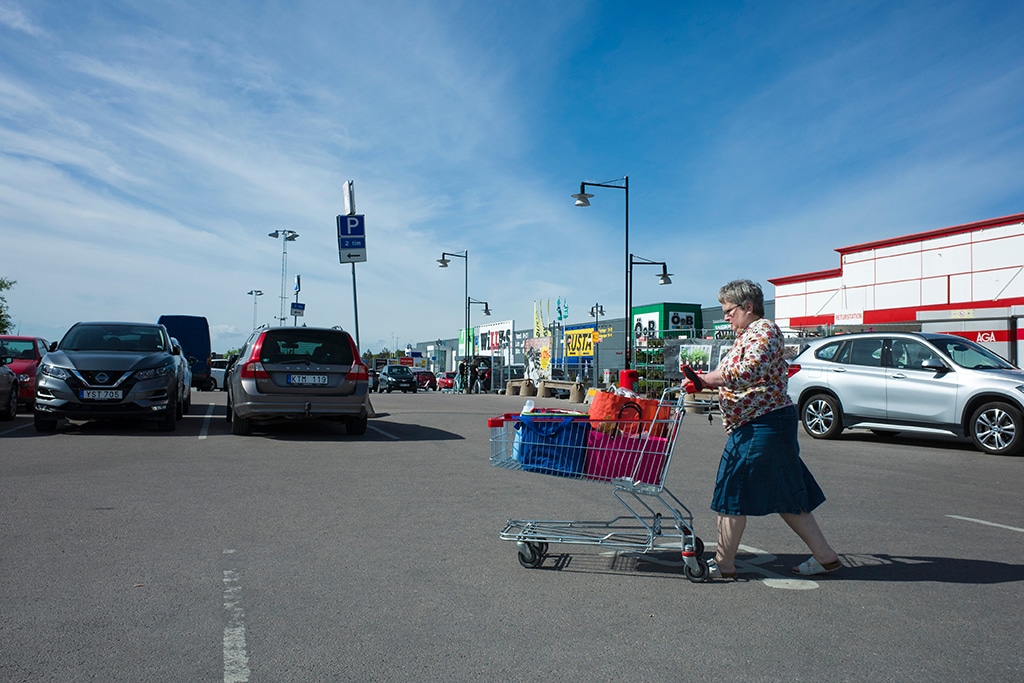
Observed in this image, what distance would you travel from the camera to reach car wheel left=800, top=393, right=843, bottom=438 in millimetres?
13094

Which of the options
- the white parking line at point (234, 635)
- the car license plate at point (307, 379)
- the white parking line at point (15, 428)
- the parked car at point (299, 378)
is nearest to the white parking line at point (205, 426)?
the parked car at point (299, 378)

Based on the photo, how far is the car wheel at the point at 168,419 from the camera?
1214 centimetres

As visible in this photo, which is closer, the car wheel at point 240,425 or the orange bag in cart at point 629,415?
the orange bag in cart at point 629,415

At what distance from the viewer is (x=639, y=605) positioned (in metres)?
4.27

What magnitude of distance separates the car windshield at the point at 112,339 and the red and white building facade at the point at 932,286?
17.1 meters

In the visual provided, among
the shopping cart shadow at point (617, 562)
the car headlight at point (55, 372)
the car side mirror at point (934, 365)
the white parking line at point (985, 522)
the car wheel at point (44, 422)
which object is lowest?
the white parking line at point (985, 522)

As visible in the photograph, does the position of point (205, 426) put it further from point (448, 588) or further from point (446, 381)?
point (446, 381)

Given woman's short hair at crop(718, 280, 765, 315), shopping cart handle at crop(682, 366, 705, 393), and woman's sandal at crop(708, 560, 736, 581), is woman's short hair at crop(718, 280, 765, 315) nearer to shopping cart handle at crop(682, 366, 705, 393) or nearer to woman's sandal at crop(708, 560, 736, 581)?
shopping cart handle at crop(682, 366, 705, 393)

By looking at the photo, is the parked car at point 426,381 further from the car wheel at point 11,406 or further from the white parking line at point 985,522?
the white parking line at point 985,522

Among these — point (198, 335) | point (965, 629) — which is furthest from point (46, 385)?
point (198, 335)

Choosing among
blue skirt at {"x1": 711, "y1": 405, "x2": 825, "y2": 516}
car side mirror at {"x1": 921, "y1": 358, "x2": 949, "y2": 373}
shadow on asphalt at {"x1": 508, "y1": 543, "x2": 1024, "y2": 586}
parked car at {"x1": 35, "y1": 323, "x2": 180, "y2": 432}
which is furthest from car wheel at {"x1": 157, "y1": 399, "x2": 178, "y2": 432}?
car side mirror at {"x1": 921, "y1": 358, "x2": 949, "y2": 373}

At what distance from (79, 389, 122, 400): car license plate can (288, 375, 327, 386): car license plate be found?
240cm

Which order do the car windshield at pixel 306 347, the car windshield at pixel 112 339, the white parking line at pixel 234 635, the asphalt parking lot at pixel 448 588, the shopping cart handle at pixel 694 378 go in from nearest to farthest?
the white parking line at pixel 234 635
the asphalt parking lot at pixel 448 588
the shopping cart handle at pixel 694 378
the car windshield at pixel 306 347
the car windshield at pixel 112 339

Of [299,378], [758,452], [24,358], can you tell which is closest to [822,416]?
[299,378]
